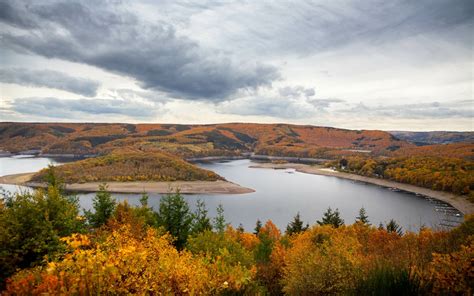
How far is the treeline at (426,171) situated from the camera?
97.2 meters

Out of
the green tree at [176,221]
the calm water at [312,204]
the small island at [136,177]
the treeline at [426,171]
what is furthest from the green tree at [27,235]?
the treeline at [426,171]

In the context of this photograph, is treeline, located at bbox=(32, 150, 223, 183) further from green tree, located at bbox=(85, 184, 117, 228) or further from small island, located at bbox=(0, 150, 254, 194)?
green tree, located at bbox=(85, 184, 117, 228)

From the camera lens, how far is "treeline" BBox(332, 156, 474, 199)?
9720cm

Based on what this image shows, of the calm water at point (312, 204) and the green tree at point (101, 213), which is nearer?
the green tree at point (101, 213)

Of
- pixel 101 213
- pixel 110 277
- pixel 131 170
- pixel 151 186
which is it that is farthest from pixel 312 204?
pixel 131 170

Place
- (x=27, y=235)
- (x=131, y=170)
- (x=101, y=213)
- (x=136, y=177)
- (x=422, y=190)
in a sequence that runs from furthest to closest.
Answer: (x=131, y=170)
(x=136, y=177)
(x=422, y=190)
(x=101, y=213)
(x=27, y=235)

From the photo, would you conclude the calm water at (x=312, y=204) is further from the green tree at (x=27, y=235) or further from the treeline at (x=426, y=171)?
the green tree at (x=27, y=235)

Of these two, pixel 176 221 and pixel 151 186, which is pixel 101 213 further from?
pixel 151 186

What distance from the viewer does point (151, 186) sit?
109 m

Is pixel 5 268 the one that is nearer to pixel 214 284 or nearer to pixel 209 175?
pixel 214 284

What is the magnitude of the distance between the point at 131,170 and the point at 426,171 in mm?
107686

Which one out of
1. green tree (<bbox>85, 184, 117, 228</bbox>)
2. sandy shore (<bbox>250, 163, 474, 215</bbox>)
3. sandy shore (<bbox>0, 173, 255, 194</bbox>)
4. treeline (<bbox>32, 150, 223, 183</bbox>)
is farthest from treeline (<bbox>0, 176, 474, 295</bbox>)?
treeline (<bbox>32, 150, 223, 183</bbox>)

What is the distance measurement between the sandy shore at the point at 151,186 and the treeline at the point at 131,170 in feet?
15.4

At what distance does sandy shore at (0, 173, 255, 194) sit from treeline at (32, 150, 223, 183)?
4703mm
